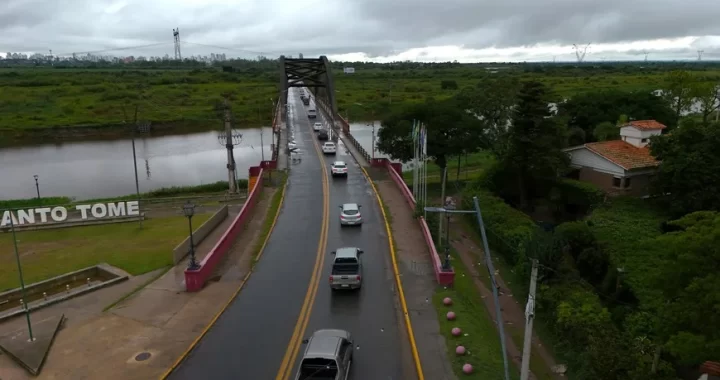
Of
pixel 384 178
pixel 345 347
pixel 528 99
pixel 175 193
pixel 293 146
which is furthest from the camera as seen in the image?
pixel 293 146

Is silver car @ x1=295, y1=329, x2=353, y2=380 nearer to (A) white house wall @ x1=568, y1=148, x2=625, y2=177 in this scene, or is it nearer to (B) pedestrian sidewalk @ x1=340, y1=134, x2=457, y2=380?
(B) pedestrian sidewalk @ x1=340, y1=134, x2=457, y2=380

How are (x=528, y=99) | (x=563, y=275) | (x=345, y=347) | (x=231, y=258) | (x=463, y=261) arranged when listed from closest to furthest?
(x=345, y=347) < (x=563, y=275) < (x=231, y=258) < (x=463, y=261) < (x=528, y=99)

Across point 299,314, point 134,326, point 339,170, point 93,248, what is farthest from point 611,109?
point 134,326

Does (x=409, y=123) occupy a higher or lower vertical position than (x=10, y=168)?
higher

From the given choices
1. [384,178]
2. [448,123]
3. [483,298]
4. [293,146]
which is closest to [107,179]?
[293,146]

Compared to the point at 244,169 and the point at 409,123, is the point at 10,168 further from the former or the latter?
the point at 409,123

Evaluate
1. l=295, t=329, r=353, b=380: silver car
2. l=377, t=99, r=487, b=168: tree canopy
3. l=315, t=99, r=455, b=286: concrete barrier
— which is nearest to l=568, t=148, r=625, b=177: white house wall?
l=377, t=99, r=487, b=168: tree canopy

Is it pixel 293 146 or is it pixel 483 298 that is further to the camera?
pixel 293 146
